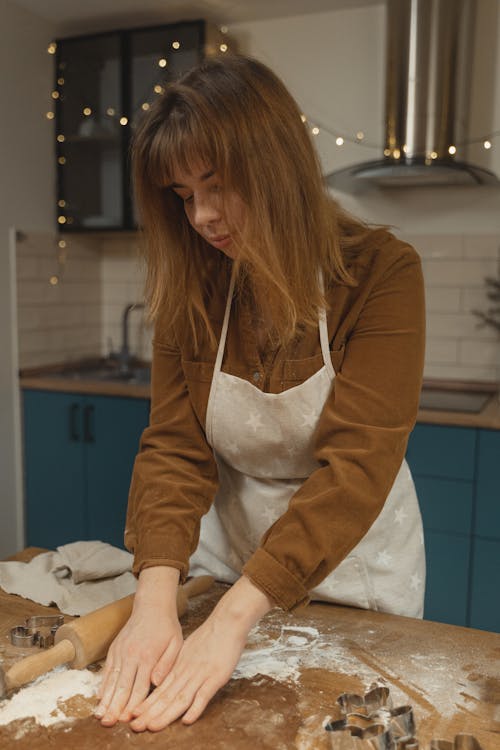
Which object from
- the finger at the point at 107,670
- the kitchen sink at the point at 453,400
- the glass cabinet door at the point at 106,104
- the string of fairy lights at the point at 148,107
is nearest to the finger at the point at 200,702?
the finger at the point at 107,670

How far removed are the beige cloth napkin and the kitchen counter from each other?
1263 mm

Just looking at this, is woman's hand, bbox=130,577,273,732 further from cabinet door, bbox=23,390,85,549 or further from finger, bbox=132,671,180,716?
cabinet door, bbox=23,390,85,549

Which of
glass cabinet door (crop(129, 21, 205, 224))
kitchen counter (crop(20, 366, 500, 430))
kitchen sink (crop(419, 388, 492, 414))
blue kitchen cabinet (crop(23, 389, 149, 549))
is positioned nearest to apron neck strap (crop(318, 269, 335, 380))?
kitchen counter (crop(20, 366, 500, 430))

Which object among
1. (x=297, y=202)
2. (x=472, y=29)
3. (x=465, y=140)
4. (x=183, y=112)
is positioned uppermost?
(x=472, y=29)

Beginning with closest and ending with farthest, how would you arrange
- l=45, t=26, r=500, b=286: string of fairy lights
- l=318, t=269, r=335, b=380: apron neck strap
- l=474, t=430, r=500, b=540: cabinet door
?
l=318, t=269, r=335, b=380: apron neck strap < l=474, t=430, r=500, b=540: cabinet door < l=45, t=26, r=500, b=286: string of fairy lights

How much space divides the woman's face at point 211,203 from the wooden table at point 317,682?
565mm

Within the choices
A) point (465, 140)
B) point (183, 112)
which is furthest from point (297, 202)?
point (465, 140)

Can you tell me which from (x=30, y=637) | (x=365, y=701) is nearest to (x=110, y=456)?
(x=30, y=637)

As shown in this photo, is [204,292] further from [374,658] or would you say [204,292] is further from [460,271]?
[460,271]

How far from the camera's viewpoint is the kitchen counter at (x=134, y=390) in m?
2.20

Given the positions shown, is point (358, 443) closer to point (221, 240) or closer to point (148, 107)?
point (221, 240)

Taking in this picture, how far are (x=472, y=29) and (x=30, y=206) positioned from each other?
1733 millimetres

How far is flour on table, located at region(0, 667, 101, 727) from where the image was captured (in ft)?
2.74

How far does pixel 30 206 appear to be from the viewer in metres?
2.88
